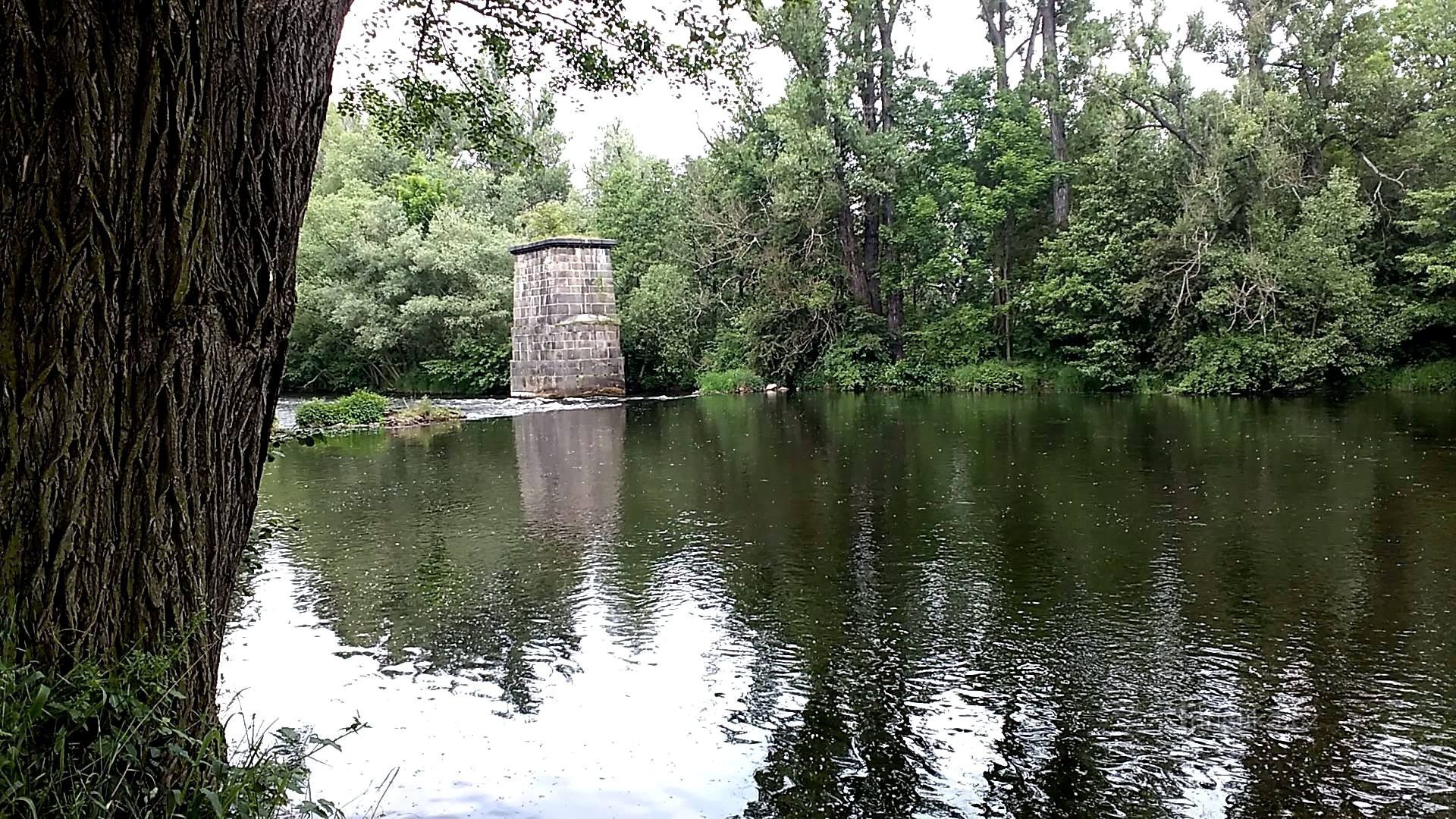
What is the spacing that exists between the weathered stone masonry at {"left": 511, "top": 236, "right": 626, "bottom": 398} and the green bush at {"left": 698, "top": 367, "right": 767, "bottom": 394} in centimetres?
235

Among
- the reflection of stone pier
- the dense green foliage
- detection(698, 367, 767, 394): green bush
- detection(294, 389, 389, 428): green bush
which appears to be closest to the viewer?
the reflection of stone pier

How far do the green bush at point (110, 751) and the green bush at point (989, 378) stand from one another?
77.1ft

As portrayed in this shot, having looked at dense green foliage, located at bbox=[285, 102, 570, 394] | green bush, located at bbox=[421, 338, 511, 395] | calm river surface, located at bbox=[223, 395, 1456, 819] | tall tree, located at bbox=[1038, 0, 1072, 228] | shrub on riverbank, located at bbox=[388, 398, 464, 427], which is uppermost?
tall tree, located at bbox=[1038, 0, 1072, 228]

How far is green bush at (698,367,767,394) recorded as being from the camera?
27156 millimetres

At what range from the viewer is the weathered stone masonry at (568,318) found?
85.3ft

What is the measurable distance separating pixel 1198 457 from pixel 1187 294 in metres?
12.0

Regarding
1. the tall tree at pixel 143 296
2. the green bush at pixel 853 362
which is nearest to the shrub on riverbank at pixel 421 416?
the green bush at pixel 853 362

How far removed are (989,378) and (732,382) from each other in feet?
22.4

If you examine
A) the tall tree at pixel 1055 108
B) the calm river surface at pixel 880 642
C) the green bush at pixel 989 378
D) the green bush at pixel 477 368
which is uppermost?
the tall tree at pixel 1055 108

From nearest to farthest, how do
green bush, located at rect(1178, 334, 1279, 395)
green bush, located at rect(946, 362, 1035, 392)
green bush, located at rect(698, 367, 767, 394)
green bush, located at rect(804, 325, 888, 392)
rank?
green bush, located at rect(1178, 334, 1279, 395) < green bush, located at rect(946, 362, 1035, 392) < green bush, located at rect(804, 325, 888, 392) < green bush, located at rect(698, 367, 767, 394)

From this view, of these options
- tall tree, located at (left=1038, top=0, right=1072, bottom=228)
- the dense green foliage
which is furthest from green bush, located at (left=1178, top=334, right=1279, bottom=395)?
Answer: the dense green foliage

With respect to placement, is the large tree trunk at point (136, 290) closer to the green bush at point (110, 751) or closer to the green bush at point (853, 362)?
the green bush at point (110, 751)

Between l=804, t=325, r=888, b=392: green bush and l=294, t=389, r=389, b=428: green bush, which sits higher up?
l=804, t=325, r=888, b=392: green bush

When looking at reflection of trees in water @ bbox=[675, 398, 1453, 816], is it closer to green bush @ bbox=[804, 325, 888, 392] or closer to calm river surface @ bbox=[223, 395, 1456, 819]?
calm river surface @ bbox=[223, 395, 1456, 819]
